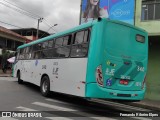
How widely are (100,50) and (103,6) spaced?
11.3 meters

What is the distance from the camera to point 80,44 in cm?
994

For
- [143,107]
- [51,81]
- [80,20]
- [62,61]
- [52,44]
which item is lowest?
[143,107]

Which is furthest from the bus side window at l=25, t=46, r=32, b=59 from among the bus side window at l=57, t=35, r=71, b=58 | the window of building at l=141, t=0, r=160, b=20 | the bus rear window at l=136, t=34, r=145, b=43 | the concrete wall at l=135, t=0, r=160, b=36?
the bus rear window at l=136, t=34, r=145, b=43

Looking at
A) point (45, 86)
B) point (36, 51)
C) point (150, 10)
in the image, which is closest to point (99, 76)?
point (45, 86)

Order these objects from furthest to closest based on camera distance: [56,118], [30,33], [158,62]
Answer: [30,33] < [158,62] < [56,118]

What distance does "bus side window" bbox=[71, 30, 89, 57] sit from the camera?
9562mm

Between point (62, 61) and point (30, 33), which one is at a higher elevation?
point (30, 33)

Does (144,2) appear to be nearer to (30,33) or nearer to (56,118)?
(56,118)

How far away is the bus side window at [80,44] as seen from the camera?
376 inches

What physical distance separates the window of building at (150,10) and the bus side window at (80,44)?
27.9 feet

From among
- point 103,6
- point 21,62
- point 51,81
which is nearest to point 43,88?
point 51,81

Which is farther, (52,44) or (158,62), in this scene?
(158,62)

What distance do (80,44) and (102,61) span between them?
4.39ft

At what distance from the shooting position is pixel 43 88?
43.7ft
